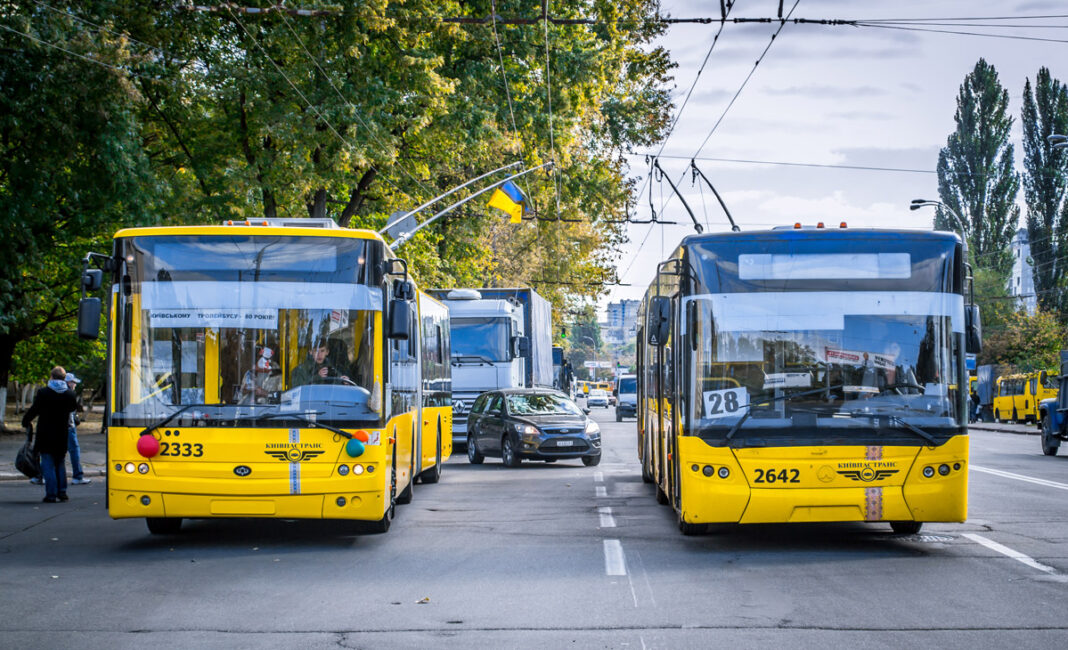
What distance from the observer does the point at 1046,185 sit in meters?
60.4

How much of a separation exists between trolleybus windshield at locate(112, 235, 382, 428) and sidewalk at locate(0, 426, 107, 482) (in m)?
10.8

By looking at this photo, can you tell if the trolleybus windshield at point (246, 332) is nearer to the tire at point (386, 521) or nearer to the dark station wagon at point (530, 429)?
the tire at point (386, 521)

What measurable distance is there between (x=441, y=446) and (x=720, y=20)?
25.3 feet

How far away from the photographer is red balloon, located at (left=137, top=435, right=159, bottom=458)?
1112 cm

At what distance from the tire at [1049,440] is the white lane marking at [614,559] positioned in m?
19.6

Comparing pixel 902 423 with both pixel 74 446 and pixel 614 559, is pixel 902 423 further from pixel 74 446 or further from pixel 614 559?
pixel 74 446

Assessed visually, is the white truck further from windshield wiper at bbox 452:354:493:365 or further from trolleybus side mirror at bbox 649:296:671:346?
trolleybus side mirror at bbox 649:296:671:346

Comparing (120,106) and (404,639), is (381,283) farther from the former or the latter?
(120,106)

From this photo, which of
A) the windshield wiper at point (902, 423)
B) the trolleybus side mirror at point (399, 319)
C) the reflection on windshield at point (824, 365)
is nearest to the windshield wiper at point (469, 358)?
the trolleybus side mirror at point (399, 319)

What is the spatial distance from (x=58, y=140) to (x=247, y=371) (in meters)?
12.4

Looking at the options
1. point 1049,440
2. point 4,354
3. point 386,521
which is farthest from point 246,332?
point 4,354

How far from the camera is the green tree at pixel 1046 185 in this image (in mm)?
59125

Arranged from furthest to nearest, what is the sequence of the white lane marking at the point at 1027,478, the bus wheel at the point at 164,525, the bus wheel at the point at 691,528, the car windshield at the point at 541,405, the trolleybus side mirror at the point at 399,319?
the car windshield at the point at 541,405 → the white lane marking at the point at 1027,478 → the bus wheel at the point at 164,525 → the bus wheel at the point at 691,528 → the trolleybus side mirror at the point at 399,319

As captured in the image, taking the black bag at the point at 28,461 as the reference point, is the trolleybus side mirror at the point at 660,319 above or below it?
above
